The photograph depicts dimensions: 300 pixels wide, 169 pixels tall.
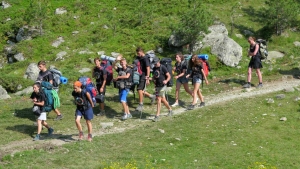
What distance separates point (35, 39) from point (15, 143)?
15.9 metres

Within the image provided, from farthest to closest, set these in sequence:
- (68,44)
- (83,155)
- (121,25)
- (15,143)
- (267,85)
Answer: (121,25), (68,44), (267,85), (15,143), (83,155)

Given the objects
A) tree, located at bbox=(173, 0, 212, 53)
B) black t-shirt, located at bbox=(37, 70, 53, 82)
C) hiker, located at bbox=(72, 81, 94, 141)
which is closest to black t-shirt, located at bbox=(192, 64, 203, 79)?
hiker, located at bbox=(72, 81, 94, 141)

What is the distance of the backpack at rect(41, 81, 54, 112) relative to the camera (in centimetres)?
1501

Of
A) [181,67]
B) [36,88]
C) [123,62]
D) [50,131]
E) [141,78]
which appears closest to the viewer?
[36,88]

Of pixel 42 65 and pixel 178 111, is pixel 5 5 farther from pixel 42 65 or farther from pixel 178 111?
pixel 178 111

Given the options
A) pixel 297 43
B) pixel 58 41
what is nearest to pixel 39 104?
pixel 58 41

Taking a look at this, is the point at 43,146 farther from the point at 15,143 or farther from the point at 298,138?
the point at 298,138

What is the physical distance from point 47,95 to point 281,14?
60.2 ft

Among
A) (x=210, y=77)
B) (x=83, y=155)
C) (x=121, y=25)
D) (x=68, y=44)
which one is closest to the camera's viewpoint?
(x=83, y=155)

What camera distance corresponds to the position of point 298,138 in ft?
48.2

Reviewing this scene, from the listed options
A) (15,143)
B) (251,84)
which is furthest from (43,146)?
(251,84)

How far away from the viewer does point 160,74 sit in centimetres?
1658

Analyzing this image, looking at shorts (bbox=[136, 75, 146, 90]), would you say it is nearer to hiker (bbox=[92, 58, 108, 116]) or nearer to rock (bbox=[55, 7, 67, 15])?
hiker (bbox=[92, 58, 108, 116])

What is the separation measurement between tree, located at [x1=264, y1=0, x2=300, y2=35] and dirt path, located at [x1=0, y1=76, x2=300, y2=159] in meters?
6.66
